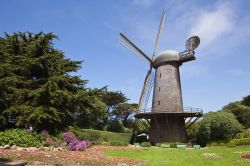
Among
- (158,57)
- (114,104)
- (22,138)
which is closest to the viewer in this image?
(22,138)

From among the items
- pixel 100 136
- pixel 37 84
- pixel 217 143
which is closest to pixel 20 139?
pixel 37 84

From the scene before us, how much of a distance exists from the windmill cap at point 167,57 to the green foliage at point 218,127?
869cm

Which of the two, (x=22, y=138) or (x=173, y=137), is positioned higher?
(x=173, y=137)

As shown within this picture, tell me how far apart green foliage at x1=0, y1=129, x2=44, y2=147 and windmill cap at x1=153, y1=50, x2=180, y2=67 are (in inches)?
941

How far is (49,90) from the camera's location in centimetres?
2475

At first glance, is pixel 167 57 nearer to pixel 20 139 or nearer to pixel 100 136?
pixel 100 136

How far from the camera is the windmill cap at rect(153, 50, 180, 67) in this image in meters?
43.0

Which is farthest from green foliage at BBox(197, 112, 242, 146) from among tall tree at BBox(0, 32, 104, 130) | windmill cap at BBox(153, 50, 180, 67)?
tall tree at BBox(0, 32, 104, 130)

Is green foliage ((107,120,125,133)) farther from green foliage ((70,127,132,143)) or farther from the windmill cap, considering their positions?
the windmill cap

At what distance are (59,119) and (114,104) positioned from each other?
41126 mm

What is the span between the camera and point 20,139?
22.4 meters

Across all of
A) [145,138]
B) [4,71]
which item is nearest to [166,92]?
[145,138]

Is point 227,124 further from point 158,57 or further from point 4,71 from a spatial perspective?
point 4,71

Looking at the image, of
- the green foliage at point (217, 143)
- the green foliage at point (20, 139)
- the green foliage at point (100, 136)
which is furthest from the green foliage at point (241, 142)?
the green foliage at point (20, 139)
